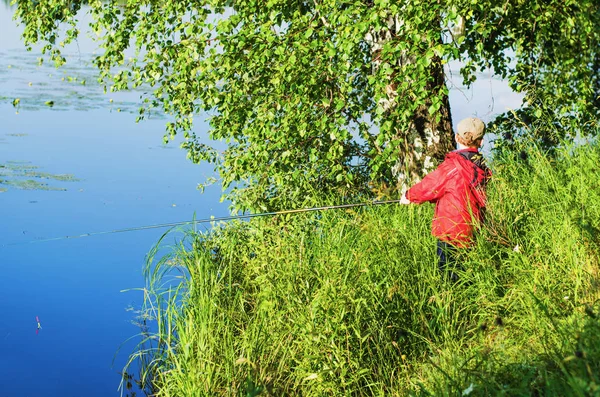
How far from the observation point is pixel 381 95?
6.43m

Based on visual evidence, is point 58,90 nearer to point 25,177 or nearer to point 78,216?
point 25,177

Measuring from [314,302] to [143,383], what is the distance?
2417mm

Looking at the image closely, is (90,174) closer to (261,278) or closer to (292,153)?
(292,153)

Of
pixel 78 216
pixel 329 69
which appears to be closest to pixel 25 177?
pixel 78 216

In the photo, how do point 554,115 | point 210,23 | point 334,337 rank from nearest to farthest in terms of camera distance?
1. point 334,337
2. point 210,23
3. point 554,115

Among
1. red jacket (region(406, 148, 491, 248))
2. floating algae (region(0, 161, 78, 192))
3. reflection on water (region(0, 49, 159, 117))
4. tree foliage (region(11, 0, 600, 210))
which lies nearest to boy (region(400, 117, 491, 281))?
red jacket (region(406, 148, 491, 248))

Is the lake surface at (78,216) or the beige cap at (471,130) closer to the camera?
the beige cap at (471,130)

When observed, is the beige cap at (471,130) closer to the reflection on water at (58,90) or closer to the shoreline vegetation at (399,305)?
the shoreline vegetation at (399,305)

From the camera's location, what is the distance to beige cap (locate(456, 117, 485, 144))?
5.64 m

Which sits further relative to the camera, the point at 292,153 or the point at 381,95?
the point at 292,153

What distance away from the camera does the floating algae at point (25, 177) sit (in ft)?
46.1

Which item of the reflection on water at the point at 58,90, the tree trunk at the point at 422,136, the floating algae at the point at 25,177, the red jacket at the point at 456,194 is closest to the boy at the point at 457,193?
the red jacket at the point at 456,194

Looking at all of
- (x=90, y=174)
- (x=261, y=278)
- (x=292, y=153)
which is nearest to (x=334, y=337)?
(x=261, y=278)

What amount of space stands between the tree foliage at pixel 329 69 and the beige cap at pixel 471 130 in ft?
1.80
